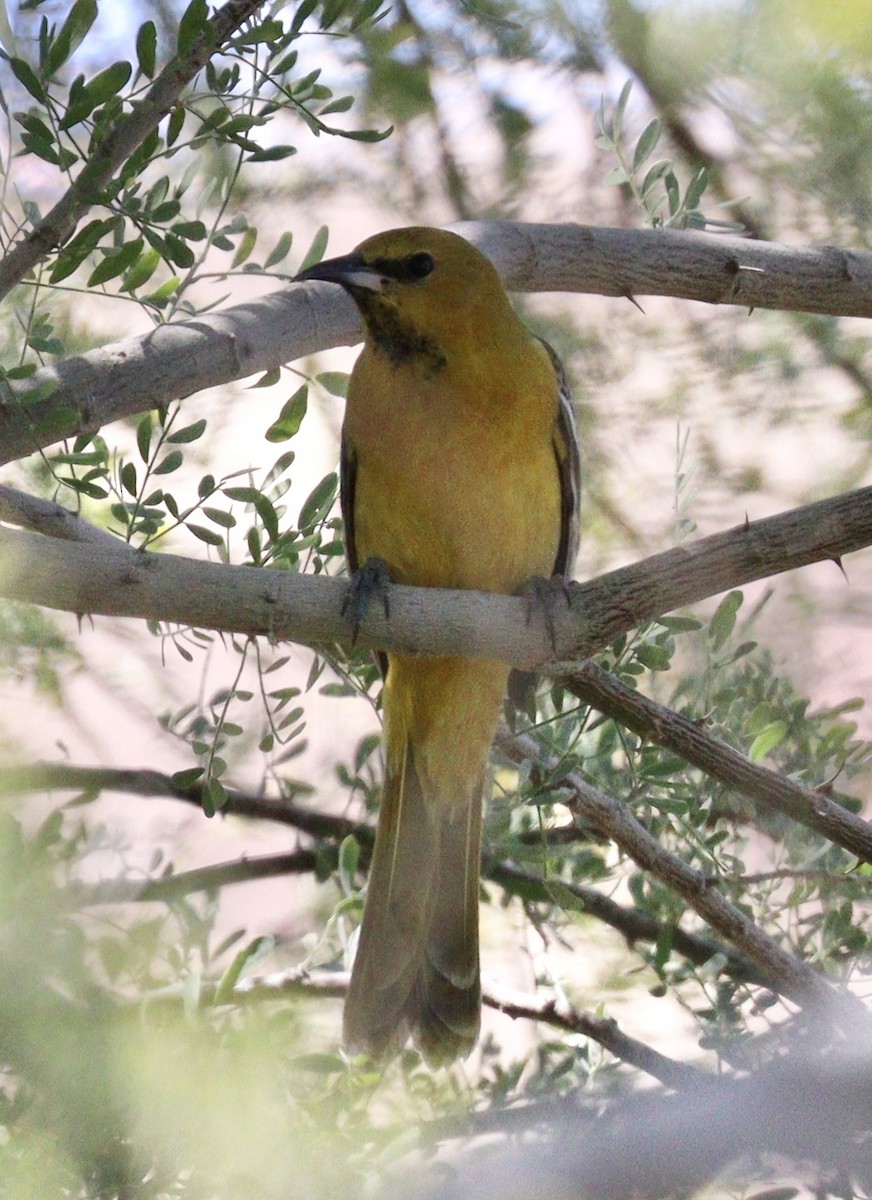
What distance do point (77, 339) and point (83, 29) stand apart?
1.25 metres

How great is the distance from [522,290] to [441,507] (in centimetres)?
50

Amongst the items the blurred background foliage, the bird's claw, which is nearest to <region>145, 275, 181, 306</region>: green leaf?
the blurred background foliage

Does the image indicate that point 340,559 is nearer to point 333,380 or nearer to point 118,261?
point 333,380

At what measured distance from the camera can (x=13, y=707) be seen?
2.48m

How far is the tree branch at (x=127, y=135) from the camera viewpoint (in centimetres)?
156

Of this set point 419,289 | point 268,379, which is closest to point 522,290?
point 419,289

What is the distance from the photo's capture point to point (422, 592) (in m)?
2.02

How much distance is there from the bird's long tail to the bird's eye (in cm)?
81

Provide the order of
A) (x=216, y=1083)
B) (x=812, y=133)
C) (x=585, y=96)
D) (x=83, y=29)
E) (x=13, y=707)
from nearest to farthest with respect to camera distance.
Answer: (x=216, y=1083) < (x=83, y=29) < (x=13, y=707) < (x=812, y=133) < (x=585, y=96)

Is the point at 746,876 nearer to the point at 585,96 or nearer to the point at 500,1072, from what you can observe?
the point at 500,1072

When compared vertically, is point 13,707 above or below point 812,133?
below

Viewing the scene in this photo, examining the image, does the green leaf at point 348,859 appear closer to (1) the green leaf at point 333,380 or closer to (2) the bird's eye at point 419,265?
(1) the green leaf at point 333,380

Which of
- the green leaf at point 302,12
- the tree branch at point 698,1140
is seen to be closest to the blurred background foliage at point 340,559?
the green leaf at point 302,12

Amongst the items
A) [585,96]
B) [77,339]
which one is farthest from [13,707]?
[585,96]
